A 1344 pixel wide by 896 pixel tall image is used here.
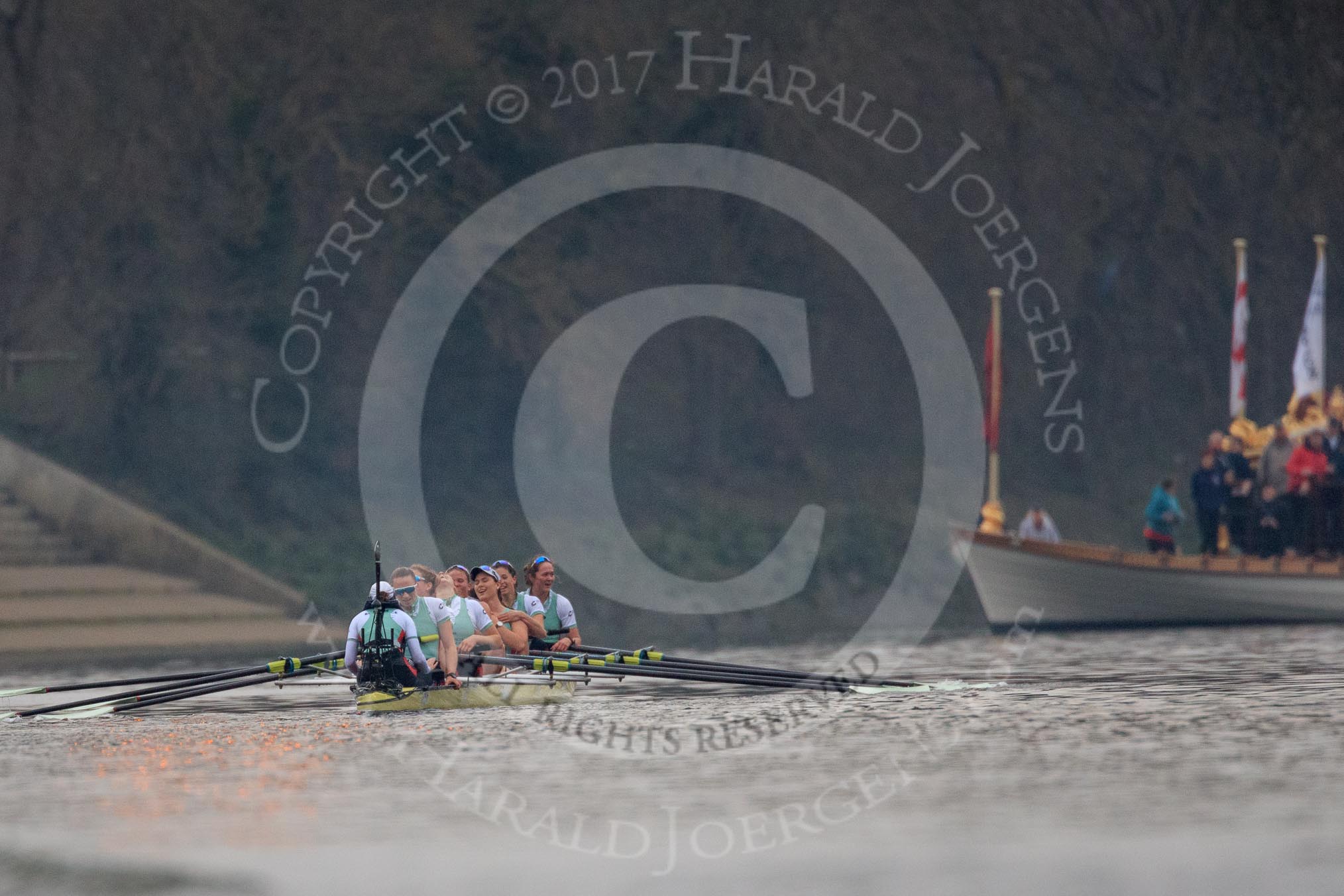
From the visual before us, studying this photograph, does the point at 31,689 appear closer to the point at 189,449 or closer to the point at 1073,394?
the point at 189,449

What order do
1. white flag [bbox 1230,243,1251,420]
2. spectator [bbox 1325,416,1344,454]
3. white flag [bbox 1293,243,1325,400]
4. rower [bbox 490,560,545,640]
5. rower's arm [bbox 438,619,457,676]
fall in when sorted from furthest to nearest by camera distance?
1. white flag [bbox 1293,243,1325,400]
2. white flag [bbox 1230,243,1251,420]
3. spectator [bbox 1325,416,1344,454]
4. rower [bbox 490,560,545,640]
5. rower's arm [bbox 438,619,457,676]

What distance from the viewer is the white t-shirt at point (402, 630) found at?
757 inches

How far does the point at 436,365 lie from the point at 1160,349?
1809 centimetres

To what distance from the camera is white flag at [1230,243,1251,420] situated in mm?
34188

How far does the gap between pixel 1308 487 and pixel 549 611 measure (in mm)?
14935

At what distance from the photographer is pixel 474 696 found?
20.4m

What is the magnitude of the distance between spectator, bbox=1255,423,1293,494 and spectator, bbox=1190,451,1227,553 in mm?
644

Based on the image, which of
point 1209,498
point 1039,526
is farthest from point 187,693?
point 1039,526

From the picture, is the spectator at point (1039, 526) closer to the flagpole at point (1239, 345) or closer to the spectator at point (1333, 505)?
the flagpole at point (1239, 345)

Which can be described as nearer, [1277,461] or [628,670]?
[628,670]

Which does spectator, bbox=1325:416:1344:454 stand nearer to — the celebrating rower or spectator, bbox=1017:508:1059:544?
spectator, bbox=1017:508:1059:544

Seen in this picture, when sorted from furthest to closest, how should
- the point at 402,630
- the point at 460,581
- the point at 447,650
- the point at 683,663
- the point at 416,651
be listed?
the point at 460,581 < the point at 683,663 < the point at 447,650 < the point at 416,651 < the point at 402,630

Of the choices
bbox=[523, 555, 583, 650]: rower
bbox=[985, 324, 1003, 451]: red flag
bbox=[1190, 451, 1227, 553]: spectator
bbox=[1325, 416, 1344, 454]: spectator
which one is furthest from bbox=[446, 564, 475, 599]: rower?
bbox=[1325, 416, 1344, 454]: spectator

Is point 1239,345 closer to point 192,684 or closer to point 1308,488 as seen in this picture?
point 1308,488
